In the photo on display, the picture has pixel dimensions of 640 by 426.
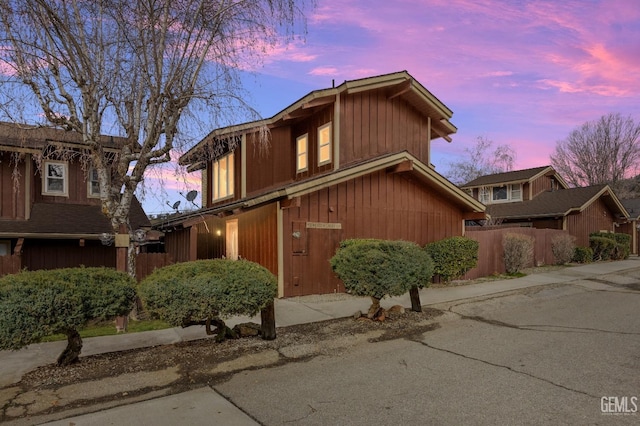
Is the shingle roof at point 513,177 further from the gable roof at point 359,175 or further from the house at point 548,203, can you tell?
the gable roof at point 359,175

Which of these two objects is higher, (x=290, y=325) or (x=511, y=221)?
(x=511, y=221)

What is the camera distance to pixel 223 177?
1758cm

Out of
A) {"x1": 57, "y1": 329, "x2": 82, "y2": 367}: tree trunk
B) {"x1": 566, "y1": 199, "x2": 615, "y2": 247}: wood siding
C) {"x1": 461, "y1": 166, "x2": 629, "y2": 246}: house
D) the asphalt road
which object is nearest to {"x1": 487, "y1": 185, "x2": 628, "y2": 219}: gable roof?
{"x1": 461, "y1": 166, "x2": 629, "y2": 246}: house

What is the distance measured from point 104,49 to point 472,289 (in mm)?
12116

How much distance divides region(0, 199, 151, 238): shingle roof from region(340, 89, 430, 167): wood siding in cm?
911

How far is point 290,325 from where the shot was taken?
8.27 m

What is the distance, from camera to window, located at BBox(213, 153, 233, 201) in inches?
658

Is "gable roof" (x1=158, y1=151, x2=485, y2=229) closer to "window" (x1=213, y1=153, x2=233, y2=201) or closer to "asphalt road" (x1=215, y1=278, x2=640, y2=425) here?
"window" (x1=213, y1=153, x2=233, y2=201)

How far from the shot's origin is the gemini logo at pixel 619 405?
4.21 meters

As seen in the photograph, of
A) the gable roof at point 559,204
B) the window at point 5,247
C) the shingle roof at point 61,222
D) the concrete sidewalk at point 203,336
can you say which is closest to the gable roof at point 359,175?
the shingle roof at point 61,222

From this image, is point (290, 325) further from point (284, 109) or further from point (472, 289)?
point (284, 109)

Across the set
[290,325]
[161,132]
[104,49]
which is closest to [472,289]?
[290,325]

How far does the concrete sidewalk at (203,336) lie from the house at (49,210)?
7465 mm

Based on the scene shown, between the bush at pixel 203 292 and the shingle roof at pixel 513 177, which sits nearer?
the bush at pixel 203 292
